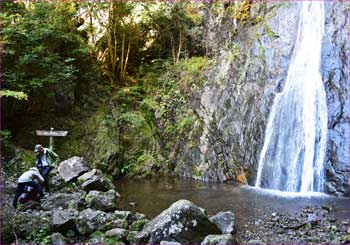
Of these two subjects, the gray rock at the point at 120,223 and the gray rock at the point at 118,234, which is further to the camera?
the gray rock at the point at 120,223

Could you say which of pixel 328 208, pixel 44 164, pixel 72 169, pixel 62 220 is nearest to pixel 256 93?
pixel 328 208

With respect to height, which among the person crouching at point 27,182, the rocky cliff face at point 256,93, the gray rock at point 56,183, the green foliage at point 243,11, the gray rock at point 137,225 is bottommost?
the gray rock at point 137,225

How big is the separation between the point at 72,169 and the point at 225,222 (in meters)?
5.04

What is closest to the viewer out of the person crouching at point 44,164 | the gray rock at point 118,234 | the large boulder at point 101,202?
the gray rock at point 118,234

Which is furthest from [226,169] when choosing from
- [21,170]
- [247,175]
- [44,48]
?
[44,48]

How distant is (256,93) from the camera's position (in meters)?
12.0

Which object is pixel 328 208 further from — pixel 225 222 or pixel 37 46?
pixel 37 46

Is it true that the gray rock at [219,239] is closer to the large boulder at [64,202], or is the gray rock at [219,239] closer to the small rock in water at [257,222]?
the small rock in water at [257,222]

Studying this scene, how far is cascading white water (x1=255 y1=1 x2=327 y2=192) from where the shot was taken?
10102mm

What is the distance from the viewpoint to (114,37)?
1569 centimetres

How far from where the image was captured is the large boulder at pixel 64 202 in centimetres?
751

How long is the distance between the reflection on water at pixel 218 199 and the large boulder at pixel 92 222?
1328 mm

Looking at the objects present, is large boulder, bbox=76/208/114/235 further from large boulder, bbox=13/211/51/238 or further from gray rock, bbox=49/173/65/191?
gray rock, bbox=49/173/65/191

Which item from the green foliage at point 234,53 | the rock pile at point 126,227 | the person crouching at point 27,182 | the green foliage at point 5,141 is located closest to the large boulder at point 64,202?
the person crouching at point 27,182
